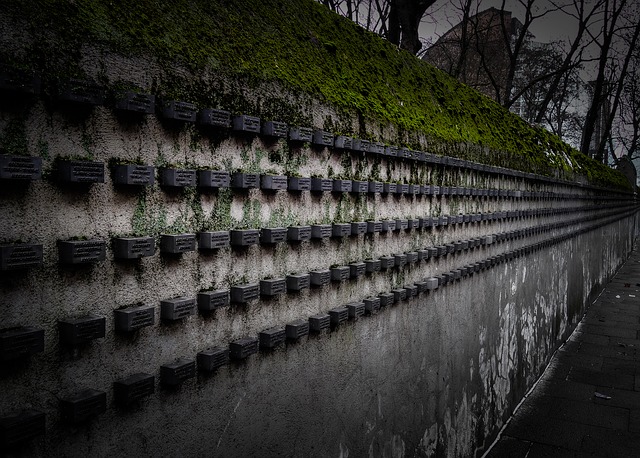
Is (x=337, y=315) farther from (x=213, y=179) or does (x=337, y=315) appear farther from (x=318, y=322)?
(x=213, y=179)

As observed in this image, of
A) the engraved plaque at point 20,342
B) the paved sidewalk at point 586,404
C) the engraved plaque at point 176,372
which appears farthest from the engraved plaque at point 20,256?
the paved sidewalk at point 586,404

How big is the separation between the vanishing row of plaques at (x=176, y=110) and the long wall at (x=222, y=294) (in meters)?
0.03

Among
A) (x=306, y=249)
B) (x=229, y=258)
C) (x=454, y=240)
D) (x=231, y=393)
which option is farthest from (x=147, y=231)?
(x=454, y=240)

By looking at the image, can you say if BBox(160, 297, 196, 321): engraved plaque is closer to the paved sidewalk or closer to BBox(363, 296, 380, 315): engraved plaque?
BBox(363, 296, 380, 315): engraved plaque

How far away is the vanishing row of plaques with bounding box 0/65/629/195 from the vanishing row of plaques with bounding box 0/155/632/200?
182 millimetres

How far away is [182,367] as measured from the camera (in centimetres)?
189

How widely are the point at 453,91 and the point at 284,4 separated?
2.44 meters

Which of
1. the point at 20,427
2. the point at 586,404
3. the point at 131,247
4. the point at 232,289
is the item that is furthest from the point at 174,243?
the point at 586,404

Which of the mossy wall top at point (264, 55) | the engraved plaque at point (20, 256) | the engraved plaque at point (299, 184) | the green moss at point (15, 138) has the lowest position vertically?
the engraved plaque at point (20, 256)

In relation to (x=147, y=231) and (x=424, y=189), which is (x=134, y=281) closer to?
(x=147, y=231)

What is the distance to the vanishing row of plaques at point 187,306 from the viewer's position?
1416mm

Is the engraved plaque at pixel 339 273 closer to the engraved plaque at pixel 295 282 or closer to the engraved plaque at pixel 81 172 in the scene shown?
the engraved plaque at pixel 295 282

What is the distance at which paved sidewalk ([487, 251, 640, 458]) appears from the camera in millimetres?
5305

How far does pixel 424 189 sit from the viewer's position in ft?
12.4
